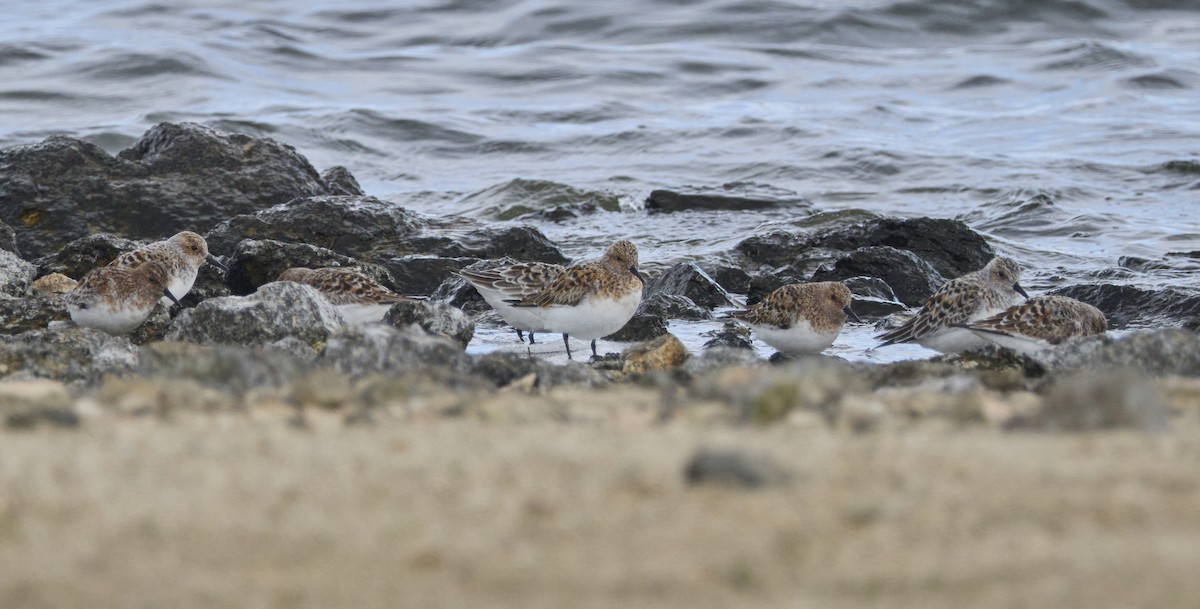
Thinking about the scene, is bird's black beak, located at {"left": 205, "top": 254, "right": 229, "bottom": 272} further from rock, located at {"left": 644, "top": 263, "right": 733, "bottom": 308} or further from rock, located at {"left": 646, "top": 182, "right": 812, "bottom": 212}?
rock, located at {"left": 646, "top": 182, "right": 812, "bottom": 212}

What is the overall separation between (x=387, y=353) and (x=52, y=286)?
505cm

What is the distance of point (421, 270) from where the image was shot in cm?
1308

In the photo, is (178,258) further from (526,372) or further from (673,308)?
(526,372)

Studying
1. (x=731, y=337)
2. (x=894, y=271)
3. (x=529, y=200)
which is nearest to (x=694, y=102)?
(x=529, y=200)

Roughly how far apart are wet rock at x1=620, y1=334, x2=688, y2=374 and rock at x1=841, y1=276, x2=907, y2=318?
11.0 ft

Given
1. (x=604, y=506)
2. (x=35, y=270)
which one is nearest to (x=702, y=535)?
(x=604, y=506)

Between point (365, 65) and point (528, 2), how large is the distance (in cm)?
478

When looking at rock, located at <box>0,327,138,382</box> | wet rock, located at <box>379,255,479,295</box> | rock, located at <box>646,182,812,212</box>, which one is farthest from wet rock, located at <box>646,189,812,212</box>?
rock, located at <box>0,327,138,382</box>

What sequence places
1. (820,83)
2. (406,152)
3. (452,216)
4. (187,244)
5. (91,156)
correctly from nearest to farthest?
(187,244) < (91,156) < (452,216) < (406,152) < (820,83)

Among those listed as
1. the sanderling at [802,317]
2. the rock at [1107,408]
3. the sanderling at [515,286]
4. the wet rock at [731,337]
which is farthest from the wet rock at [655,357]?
the rock at [1107,408]

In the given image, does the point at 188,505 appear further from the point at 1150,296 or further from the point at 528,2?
the point at 528,2

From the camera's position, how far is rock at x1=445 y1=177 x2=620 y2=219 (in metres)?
17.9

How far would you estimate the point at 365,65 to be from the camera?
27.4 m

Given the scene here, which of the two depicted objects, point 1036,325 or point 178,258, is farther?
point 178,258
